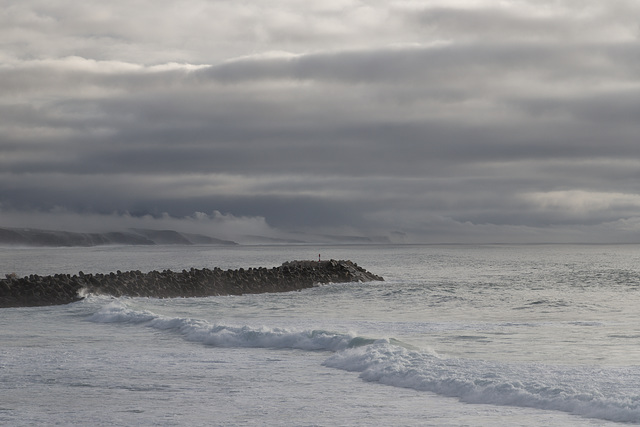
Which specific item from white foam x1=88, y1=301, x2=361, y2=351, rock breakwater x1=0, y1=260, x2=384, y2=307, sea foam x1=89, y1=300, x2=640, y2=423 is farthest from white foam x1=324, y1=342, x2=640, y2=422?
rock breakwater x1=0, y1=260, x2=384, y2=307

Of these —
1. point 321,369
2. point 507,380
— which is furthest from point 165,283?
point 507,380

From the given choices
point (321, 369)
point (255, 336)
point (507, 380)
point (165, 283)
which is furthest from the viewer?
point (165, 283)

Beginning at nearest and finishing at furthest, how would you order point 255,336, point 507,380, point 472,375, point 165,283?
point 507,380 → point 472,375 → point 255,336 → point 165,283

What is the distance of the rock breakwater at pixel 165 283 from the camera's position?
32156 mm

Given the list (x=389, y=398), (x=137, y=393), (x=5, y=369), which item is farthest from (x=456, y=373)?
(x=5, y=369)

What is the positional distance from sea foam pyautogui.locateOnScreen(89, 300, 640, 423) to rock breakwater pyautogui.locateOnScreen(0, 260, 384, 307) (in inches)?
632

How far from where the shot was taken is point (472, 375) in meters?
13.0

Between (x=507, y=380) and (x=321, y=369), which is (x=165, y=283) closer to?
(x=321, y=369)

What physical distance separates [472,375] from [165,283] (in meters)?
27.9

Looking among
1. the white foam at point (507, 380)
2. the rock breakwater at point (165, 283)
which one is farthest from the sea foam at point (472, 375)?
the rock breakwater at point (165, 283)

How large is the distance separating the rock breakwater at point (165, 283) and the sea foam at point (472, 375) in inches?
632

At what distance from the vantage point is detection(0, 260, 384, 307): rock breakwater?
32156 mm

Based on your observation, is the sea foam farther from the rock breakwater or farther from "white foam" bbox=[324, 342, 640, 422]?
the rock breakwater

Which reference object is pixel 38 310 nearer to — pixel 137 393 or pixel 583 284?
pixel 137 393
